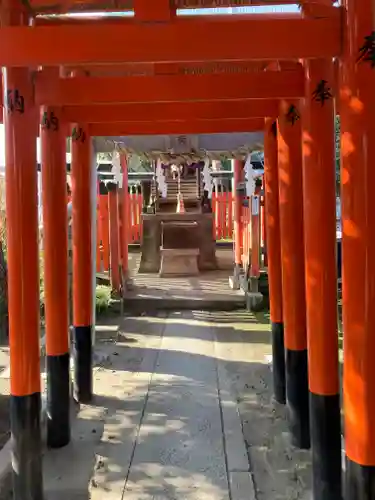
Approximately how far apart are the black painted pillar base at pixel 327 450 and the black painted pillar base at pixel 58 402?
194cm

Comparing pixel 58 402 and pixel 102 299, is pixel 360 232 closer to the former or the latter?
pixel 58 402

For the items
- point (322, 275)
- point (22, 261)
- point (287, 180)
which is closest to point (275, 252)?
point (287, 180)

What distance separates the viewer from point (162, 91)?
3.13 metres

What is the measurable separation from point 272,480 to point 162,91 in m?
2.62

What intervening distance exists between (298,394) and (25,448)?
2035 millimetres

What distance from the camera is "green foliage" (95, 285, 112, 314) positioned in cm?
855

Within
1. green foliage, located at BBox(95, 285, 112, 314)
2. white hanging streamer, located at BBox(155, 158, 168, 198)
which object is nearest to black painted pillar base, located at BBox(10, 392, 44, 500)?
green foliage, located at BBox(95, 285, 112, 314)

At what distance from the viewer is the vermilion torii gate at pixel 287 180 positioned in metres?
2.34

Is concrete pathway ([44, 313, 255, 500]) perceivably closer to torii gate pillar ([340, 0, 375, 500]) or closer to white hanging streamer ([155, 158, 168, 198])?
torii gate pillar ([340, 0, 375, 500])

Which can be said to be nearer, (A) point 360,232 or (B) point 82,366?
(A) point 360,232

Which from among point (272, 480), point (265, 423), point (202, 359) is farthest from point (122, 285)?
point (272, 480)

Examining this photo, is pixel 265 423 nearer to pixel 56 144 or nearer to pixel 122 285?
pixel 56 144

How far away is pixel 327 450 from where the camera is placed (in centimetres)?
296

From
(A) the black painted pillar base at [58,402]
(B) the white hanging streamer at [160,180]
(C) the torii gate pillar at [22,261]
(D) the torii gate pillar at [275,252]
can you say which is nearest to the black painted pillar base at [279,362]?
(D) the torii gate pillar at [275,252]
